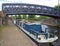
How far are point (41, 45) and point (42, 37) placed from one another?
0.60 metres

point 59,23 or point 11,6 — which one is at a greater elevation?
point 11,6

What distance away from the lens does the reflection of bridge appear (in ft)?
92.7

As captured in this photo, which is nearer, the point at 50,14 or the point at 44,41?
the point at 44,41

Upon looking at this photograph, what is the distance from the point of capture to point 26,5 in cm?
2970

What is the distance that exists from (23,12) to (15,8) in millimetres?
1238

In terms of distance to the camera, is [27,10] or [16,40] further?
[27,10]

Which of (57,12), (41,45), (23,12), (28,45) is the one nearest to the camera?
(28,45)

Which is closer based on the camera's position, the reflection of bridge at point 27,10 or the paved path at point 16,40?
the paved path at point 16,40

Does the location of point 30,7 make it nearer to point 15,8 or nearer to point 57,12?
point 15,8

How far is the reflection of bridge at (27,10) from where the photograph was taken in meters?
28.2

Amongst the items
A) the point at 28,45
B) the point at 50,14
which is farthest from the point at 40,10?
the point at 28,45

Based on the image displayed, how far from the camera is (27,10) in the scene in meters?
29.1

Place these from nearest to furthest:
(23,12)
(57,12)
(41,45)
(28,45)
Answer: (28,45), (41,45), (23,12), (57,12)

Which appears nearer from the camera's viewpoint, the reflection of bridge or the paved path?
the paved path
